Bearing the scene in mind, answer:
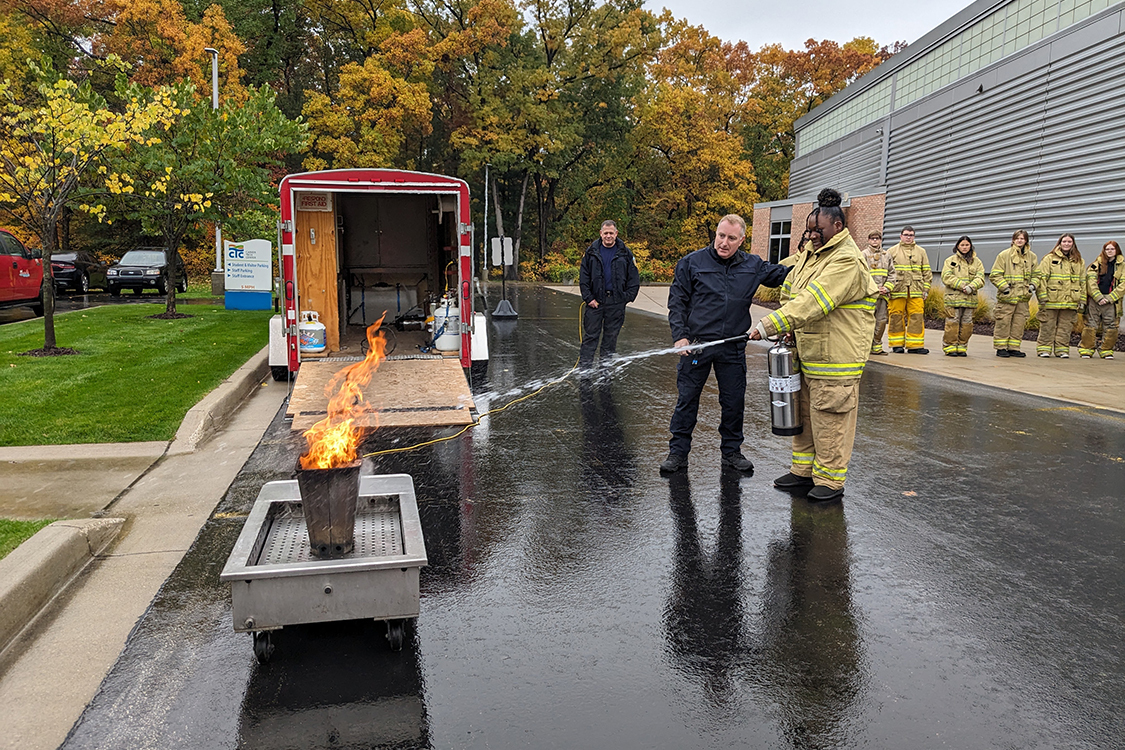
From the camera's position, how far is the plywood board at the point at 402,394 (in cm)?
752

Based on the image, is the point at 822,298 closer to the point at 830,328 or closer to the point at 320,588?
the point at 830,328

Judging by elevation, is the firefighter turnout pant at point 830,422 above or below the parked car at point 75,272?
below

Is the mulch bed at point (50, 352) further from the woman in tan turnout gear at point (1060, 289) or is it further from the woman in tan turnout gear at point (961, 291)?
the woman in tan turnout gear at point (1060, 289)

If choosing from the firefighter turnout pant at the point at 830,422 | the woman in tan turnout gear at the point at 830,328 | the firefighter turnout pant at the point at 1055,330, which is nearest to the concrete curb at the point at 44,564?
the woman in tan turnout gear at the point at 830,328

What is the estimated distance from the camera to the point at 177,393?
337 inches

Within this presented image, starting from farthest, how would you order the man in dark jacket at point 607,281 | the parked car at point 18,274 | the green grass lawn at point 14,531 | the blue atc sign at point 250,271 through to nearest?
the blue atc sign at point 250,271 → the parked car at point 18,274 → the man in dark jacket at point 607,281 → the green grass lawn at point 14,531

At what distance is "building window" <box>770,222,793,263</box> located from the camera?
3106 cm

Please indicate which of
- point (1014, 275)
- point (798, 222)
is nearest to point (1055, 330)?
point (1014, 275)

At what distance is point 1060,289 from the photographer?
13.0 meters

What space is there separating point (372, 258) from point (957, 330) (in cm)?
994

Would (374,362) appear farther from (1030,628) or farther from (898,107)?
(898,107)

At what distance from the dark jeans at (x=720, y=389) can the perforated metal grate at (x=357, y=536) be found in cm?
274

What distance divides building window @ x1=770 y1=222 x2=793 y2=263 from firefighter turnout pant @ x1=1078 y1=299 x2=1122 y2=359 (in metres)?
17.4

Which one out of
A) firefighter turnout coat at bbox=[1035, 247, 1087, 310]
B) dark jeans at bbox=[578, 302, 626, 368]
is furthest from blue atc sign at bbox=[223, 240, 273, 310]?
firefighter turnout coat at bbox=[1035, 247, 1087, 310]
